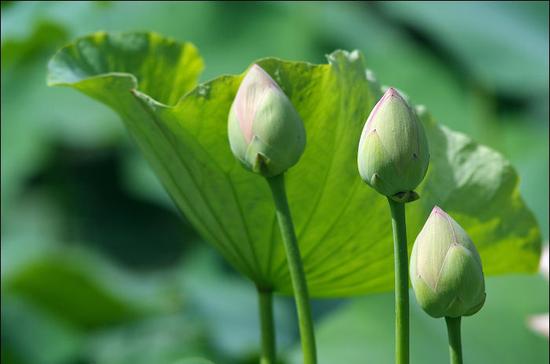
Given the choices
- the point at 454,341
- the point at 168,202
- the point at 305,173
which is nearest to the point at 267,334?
the point at 305,173

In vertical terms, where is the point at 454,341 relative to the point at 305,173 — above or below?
below

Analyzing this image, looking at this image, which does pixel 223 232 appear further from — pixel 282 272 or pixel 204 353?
pixel 204 353

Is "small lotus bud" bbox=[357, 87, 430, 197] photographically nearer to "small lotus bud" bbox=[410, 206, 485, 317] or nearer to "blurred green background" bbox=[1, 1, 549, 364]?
"small lotus bud" bbox=[410, 206, 485, 317]

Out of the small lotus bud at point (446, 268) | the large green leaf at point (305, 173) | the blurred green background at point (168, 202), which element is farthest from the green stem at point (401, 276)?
the blurred green background at point (168, 202)

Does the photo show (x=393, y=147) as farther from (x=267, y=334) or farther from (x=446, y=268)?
(x=267, y=334)

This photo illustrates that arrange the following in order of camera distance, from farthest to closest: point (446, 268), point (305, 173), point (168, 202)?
1. point (168, 202)
2. point (305, 173)
3. point (446, 268)

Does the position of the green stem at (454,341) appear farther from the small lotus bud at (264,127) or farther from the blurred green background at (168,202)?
the blurred green background at (168,202)
